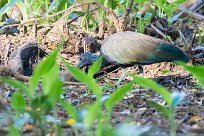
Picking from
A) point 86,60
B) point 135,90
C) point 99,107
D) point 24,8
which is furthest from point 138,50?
point 99,107

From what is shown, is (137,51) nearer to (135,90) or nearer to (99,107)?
(135,90)

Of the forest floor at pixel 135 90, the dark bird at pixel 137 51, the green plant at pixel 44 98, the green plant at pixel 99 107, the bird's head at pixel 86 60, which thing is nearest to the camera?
the green plant at pixel 99 107

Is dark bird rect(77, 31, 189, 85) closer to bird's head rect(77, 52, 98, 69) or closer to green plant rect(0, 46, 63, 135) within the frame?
bird's head rect(77, 52, 98, 69)

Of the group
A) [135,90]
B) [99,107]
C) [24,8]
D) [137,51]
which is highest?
[24,8]

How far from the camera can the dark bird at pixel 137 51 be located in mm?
5262

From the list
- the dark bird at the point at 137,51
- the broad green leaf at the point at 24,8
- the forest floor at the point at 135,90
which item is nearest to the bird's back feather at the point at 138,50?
the dark bird at the point at 137,51

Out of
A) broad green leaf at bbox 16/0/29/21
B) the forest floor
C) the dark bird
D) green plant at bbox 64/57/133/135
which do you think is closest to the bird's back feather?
the dark bird

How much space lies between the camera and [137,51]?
5.32 metres

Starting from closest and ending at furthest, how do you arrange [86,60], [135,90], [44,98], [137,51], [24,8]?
[44,98] → [135,90] → [137,51] → [86,60] → [24,8]

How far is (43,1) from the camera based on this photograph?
26.5ft

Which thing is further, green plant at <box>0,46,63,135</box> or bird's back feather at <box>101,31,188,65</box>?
bird's back feather at <box>101,31,188,65</box>

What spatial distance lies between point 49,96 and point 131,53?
9.36ft

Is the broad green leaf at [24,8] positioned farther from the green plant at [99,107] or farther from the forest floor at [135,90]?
the green plant at [99,107]

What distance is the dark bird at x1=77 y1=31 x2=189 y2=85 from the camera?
5.26m
